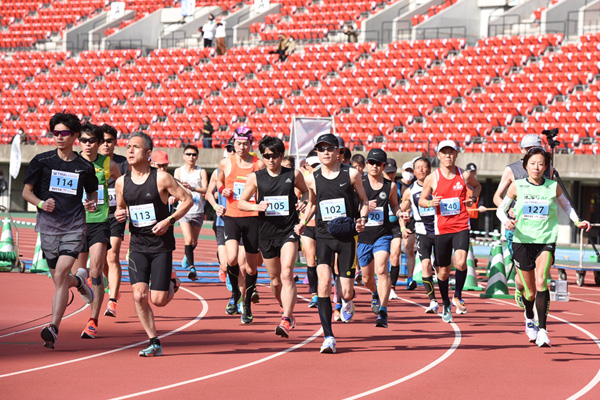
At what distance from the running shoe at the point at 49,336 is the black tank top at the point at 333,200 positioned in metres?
2.54

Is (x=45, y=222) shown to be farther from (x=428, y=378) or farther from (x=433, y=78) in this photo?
(x=433, y=78)

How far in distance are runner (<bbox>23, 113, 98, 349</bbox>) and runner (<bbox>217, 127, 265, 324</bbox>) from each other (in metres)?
2.30

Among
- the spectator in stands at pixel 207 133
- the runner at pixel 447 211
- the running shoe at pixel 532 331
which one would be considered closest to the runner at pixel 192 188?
the runner at pixel 447 211

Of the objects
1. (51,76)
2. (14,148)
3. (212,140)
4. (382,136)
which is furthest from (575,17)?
(51,76)

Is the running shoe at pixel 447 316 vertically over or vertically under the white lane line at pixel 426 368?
under

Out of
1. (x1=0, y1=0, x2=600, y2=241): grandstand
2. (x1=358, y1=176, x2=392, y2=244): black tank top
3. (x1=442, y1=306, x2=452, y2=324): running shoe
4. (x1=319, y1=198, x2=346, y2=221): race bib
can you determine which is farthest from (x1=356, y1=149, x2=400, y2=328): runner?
(x1=0, y1=0, x2=600, y2=241): grandstand

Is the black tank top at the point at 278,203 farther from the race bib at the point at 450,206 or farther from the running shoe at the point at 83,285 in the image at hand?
the race bib at the point at 450,206

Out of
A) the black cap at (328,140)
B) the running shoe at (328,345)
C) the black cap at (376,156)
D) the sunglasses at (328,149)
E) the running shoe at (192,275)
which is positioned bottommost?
the running shoe at (192,275)

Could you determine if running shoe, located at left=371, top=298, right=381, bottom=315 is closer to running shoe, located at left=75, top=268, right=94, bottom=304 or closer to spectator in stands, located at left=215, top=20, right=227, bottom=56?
running shoe, located at left=75, top=268, right=94, bottom=304

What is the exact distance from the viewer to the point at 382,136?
33.3m

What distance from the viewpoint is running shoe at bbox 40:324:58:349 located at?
879 cm

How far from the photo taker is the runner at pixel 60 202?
9.15 m

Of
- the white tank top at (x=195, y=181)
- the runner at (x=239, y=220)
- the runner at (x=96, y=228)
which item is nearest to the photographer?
the runner at (x=96, y=228)

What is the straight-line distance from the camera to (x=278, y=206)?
1032 centimetres
